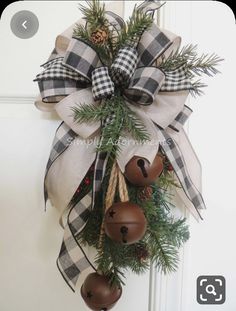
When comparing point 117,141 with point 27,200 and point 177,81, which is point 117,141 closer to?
point 177,81

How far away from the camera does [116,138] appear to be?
42cm

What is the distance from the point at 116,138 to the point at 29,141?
0.79ft

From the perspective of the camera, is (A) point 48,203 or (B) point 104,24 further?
(A) point 48,203

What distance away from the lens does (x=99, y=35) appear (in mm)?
417

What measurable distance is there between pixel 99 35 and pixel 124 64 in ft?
0.17

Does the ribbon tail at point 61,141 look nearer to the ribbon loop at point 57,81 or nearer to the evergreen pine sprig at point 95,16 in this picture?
the ribbon loop at point 57,81

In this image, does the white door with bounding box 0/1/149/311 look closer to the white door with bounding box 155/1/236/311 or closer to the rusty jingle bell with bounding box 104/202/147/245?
the white door with bounding box 155/1/236/311

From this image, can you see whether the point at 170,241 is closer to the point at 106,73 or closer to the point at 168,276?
the point at 168,276

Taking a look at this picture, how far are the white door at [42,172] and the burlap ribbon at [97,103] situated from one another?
8cm

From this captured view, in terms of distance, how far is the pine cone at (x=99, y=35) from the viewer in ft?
1.37

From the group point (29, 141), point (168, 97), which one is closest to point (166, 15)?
point (168, 97)

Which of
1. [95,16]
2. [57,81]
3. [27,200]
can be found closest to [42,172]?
[27,200]

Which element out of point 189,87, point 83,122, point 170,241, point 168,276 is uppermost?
point 189,87

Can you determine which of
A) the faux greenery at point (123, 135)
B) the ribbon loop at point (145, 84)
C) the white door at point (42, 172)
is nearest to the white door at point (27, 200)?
the white door at point (42, 172)
